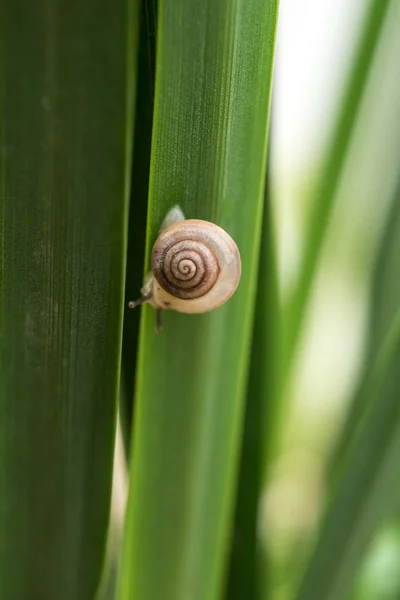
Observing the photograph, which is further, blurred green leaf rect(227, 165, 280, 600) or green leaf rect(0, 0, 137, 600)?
blurred green leaf rect(227, 165, 280, 600)

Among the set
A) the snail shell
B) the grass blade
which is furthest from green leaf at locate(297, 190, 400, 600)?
the snail shell

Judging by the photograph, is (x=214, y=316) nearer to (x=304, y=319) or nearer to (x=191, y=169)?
(x=191, y=169)

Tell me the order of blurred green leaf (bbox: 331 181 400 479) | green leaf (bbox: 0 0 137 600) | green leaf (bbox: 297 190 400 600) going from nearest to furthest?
green leaf (bbox: 0 0 137 600) < green leaf (bbox: 297 190 400 600) < blurred green leaf (bbox: 331 181 400 479)

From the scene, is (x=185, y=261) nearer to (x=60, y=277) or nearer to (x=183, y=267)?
(x=183, y=267)

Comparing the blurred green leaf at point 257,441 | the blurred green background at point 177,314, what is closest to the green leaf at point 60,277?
the blurred green background at point 177,314

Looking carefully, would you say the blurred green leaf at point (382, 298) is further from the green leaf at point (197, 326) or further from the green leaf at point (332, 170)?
the green leaf at point (197, 326)

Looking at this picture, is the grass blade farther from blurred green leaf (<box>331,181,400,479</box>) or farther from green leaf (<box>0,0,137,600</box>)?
green leaf (<box>0,0,137,600</box>)

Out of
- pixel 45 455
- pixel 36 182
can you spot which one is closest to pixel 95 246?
pixel 36 182

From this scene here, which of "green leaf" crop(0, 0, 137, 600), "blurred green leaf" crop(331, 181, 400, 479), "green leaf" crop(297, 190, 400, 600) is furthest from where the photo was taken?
"blurred green leaf" crop(331, 181, 400, 479)
